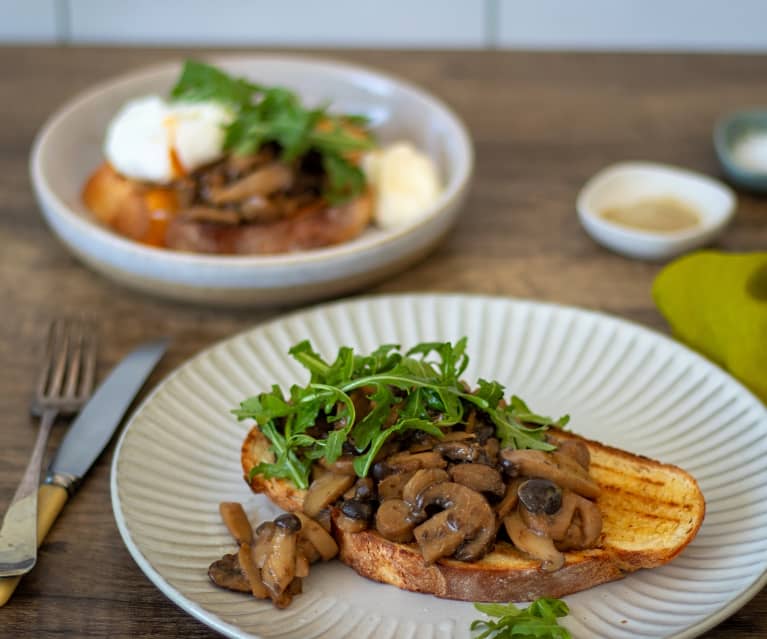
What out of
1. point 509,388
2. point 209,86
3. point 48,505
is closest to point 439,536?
point 509,388

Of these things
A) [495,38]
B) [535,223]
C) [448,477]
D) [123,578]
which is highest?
[495,38]

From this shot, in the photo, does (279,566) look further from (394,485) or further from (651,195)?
(651,195)

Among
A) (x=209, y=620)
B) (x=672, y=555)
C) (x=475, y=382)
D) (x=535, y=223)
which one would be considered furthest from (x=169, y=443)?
(x=535, y=223)

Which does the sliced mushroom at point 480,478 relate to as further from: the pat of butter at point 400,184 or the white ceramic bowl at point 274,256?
the pat of butter at point 400,184

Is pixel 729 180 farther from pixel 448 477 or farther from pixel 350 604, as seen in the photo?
pixel 350 604

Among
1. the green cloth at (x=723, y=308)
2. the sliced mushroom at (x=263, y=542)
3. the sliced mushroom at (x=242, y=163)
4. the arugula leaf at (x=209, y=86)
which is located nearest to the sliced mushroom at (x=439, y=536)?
the sliced mushroom at (x=263, y=542)

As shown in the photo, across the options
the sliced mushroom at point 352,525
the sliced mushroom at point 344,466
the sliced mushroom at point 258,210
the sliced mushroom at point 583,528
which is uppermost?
the sliced mushroom at point 258,210
